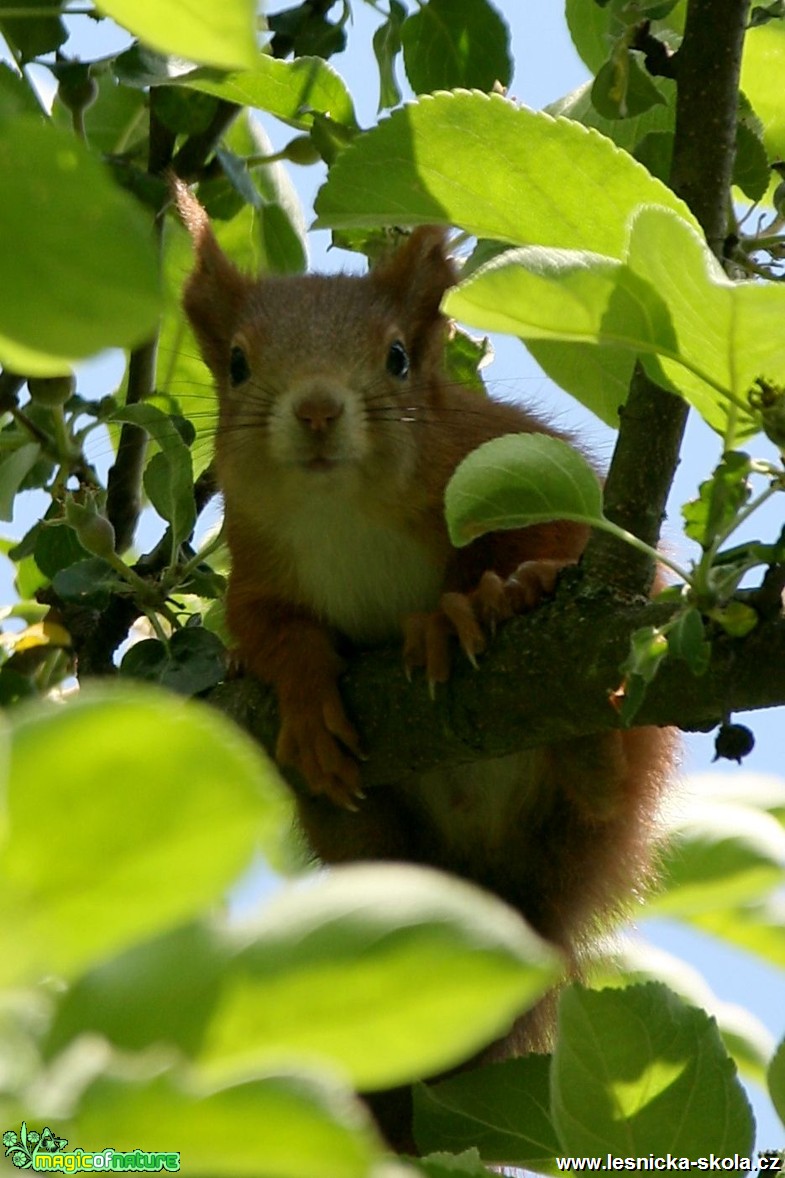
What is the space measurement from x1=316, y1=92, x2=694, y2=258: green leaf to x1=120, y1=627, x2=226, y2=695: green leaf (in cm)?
110

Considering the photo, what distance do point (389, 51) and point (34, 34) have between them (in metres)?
0.69

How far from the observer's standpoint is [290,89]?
8.48ft

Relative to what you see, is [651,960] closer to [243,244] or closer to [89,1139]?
[243,244]

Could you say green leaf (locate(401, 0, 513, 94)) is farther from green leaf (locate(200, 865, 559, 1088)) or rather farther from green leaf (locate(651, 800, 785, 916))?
green leaf (locate(200, 865, 559, 1088))

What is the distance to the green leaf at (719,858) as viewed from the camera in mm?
2471

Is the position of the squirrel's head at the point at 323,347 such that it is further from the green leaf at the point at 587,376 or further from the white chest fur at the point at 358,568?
the green leaf at the point at 587,376

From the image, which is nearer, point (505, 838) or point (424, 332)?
point (505, 838)

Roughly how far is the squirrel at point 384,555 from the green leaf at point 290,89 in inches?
13.7

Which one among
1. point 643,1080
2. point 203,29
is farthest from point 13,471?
point 203,29

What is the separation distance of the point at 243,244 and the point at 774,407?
241 centimetres

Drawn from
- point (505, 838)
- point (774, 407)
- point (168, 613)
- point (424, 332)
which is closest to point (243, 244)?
point (424, 332)

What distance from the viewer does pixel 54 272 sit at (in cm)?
49

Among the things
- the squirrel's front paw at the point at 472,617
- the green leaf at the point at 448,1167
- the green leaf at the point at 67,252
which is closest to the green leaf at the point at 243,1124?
the green leaf at the point at 67,252

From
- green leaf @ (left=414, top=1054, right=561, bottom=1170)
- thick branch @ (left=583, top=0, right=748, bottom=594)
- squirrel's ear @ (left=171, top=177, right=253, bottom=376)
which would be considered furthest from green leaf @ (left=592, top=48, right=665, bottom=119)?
green leaf @ (left=414, top=1054, right=561, bottom=1170)
